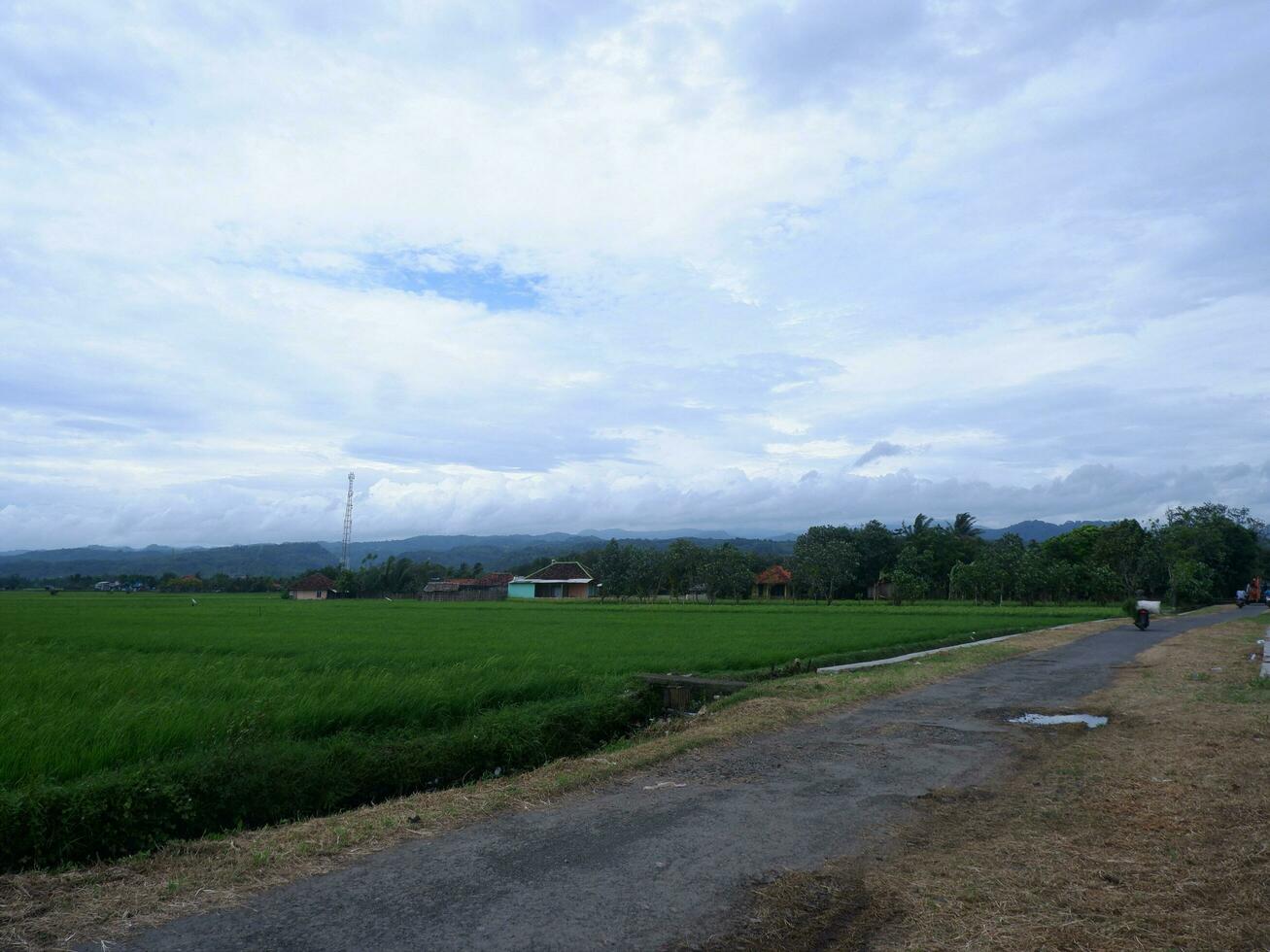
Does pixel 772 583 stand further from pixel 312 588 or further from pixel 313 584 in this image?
pixel 313 584

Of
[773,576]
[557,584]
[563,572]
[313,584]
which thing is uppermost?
[563,572]

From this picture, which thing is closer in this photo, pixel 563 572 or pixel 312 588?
pixel 312 588

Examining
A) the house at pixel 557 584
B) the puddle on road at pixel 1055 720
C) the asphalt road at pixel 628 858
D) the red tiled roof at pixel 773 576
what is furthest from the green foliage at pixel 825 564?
the asphalt road at pixel 628 858

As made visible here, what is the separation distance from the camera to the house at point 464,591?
82000 millimetres

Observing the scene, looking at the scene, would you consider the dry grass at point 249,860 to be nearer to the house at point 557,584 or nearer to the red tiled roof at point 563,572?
the house at point 557,584

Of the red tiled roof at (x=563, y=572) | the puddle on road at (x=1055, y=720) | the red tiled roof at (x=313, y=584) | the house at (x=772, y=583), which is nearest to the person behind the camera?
the puddle on road at (x=1055, y=720)

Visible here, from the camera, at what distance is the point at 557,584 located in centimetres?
8869

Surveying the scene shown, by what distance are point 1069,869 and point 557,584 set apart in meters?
84.8

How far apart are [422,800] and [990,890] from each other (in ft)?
13.6

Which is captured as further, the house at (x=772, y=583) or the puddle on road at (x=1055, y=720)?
the house at (x=772, y=583)

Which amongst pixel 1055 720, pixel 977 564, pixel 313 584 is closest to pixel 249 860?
pixel 1055 720

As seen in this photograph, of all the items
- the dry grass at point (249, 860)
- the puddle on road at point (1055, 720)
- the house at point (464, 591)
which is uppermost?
the dry grass at point (249, 860)

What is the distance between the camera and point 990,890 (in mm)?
4648

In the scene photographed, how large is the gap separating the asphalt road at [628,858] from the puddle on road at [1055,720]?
4.88 feet
